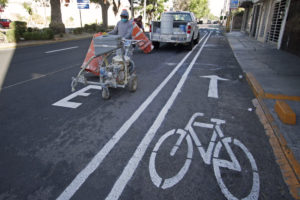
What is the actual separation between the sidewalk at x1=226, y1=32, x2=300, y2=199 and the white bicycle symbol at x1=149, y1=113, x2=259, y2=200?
470 mm

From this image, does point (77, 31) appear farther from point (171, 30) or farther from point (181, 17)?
point (171, 30)

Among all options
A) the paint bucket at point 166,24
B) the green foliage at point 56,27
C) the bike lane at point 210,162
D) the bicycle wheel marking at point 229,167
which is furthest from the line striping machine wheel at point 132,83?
the green foliage at point 56,27

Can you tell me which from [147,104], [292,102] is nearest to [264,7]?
[292,102]

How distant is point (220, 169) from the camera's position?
290 cm

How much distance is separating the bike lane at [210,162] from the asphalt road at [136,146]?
12mm

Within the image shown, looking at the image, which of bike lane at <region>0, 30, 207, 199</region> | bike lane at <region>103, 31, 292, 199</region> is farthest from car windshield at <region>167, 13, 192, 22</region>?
bike lane at <region>103, 31, 292, 199</region>

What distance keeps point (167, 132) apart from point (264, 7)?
2244cm

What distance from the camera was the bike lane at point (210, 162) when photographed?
254 cm

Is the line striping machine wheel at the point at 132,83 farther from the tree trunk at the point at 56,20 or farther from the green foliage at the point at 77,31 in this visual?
the green foliage at the point at 77,31

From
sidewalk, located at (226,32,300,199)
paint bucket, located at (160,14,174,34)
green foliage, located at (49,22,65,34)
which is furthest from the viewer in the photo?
green foliage, located at (49,22,65,34)

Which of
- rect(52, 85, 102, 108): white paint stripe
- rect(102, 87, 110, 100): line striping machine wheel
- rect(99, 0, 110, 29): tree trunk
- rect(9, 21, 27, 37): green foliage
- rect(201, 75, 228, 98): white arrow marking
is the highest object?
rect(99, 0, 110, 29): tree trunk

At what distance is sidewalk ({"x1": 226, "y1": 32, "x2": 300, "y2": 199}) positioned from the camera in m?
3.01

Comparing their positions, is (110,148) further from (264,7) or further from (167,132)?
(264,7)

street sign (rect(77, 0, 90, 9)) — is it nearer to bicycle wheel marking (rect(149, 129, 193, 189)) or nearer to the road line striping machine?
the road line striping machine
